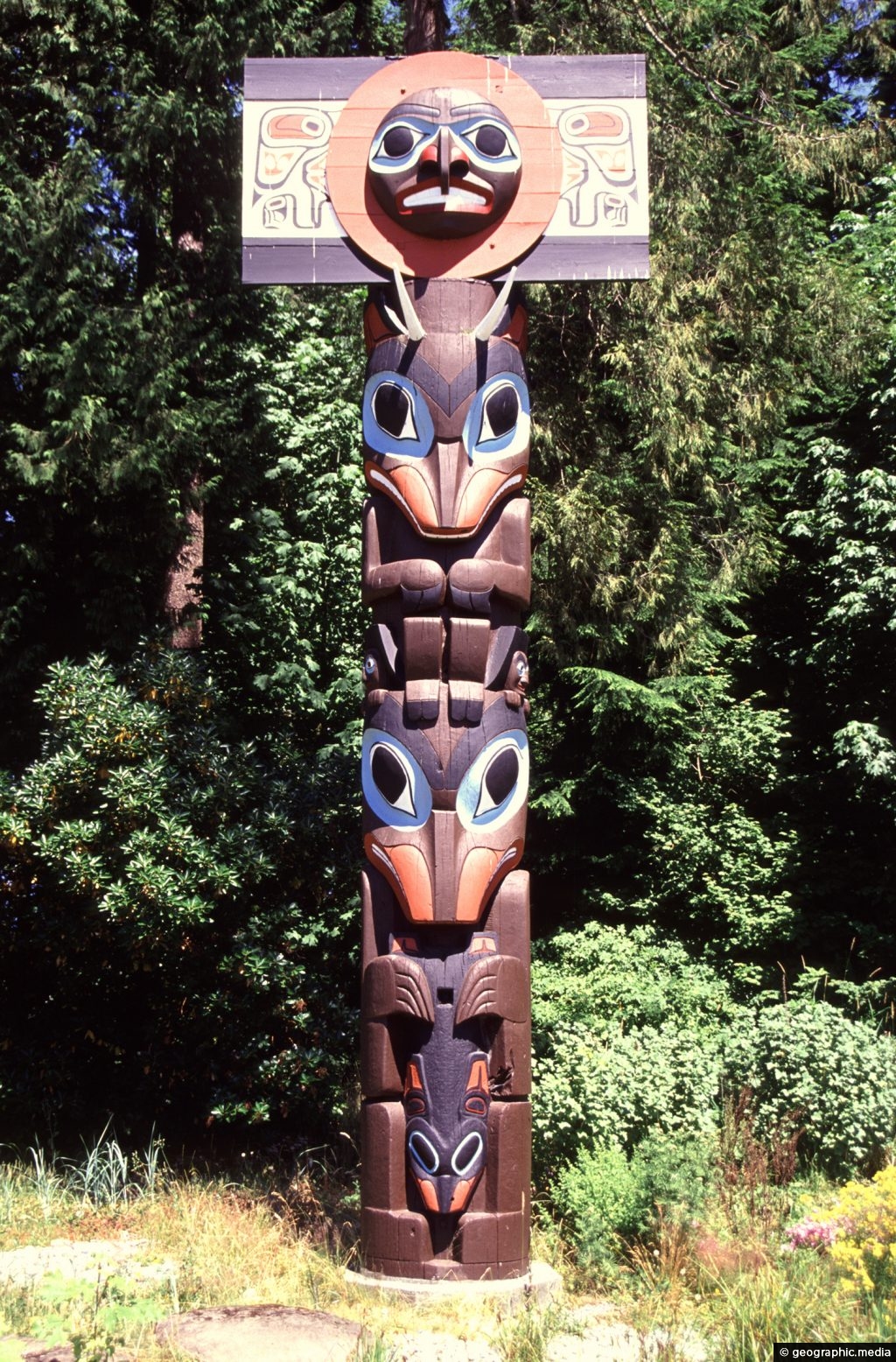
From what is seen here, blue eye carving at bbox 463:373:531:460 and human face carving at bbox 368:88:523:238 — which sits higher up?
human face carving at bbox 368:88:523:238

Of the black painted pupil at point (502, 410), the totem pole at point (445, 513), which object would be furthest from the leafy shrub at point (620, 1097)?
the black painted pupil at point (502, 410)

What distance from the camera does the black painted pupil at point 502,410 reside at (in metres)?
6.89

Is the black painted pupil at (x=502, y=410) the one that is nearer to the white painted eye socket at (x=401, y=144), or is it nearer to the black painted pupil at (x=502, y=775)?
the white painted eye socket at (x=401, y=144)

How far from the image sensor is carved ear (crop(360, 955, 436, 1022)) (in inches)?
250

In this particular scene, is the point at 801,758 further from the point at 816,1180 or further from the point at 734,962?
the point at 816,1180

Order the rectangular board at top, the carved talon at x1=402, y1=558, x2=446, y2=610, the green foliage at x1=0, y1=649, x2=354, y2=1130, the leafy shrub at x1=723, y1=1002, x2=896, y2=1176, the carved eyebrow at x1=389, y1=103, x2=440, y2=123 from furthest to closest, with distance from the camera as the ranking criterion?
1. the green foliage at x1=0, y1=649, x2=354, y2=1130
2. the leafy shrub at x1=723, y1=1002, x2=896, y2=1176
3. the rectangular board at top
4. the carved eyebrow at x1=389, y1=103, x2=440, y2=123
5. the carved talon at x1=402, y1=558, x2=446, y2=610

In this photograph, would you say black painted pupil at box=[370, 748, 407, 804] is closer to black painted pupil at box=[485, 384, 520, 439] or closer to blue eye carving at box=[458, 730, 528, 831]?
blue eye carving at box=[458, 730, 528, 831]

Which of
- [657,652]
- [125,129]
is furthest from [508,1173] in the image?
[125,129]

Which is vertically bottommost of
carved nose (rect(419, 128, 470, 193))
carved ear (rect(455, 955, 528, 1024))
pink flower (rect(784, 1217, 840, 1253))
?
pink flower (rect(784, 1217, 840, 1253))

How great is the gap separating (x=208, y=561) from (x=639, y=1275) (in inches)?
335

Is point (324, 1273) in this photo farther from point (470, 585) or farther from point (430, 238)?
point (430, 238)

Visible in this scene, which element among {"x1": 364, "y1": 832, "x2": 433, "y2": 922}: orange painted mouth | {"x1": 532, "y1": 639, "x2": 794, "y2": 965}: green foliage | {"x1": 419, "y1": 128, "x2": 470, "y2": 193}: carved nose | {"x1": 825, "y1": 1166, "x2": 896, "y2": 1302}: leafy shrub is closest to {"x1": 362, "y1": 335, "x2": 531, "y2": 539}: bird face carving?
{"x1": 419, "y1": 128, "x2": 470, "y2": 193}: carved nose

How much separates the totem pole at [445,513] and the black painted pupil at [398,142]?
0.04ft

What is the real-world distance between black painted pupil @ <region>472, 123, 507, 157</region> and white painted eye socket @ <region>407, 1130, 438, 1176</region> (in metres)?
5.31
